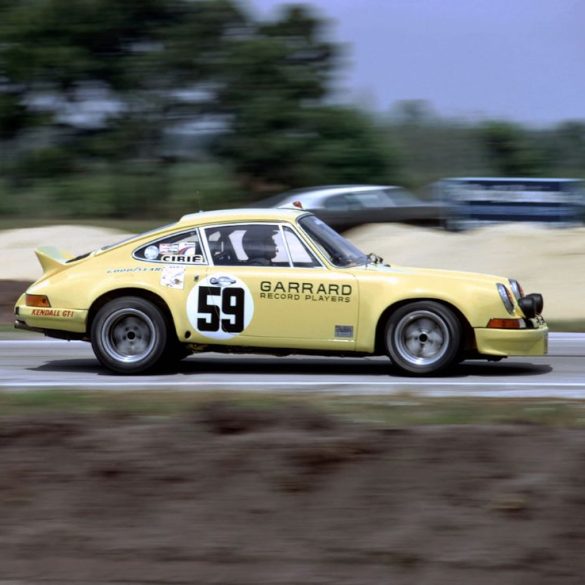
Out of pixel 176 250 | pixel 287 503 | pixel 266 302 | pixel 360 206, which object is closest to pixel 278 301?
pixel 266 302

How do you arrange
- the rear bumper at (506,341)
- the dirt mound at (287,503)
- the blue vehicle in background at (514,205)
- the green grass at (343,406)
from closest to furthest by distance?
1. the dirt mound at (287,503)
2. the green grass at (343,406)
3. the rear bumper at (506,341)
4. the blue vehicle in background at (514,205)

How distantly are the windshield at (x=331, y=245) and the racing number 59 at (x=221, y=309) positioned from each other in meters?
0.83

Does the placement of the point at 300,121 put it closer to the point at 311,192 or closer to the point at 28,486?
the point at 311,192

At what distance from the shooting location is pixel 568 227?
23781mm

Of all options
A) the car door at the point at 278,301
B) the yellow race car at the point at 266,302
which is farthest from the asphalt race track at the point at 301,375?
the car door at the point at 278,301

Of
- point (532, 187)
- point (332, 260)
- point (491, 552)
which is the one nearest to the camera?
point (491, 552)

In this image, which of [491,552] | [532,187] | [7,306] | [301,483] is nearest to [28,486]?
[301,483]

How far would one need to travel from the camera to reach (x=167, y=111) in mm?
37094

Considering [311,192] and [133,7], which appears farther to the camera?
[133,7]

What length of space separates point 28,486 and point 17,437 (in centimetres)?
62

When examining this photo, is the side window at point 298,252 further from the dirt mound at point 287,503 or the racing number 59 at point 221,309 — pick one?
the dirt mound at point 287,503

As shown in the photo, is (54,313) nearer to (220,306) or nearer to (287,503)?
(220,306)

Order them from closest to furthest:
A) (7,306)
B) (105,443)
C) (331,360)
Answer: (105,443)
(331,360)
(7,306)

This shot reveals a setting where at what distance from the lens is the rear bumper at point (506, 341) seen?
10133 millimetres
